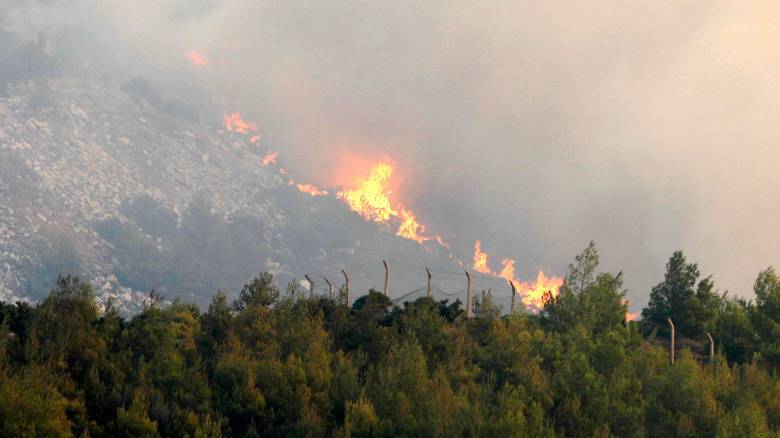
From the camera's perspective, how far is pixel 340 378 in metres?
58.5

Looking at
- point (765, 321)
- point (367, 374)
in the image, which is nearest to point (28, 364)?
point (367, 374)

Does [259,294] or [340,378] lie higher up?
[259,294]

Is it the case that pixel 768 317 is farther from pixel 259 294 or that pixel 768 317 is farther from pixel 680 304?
pixel 259 294

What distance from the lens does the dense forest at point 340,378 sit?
5175 centimetres

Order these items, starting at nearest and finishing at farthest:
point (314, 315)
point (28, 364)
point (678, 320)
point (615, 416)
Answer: point (28, 364) < point (615, 416) < point (314, 315) < point (678, 320)

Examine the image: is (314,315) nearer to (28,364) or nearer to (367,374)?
(367,374)

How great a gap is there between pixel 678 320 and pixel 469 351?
36.1 metres

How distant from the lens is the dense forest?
51750 mm

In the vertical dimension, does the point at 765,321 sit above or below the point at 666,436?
above

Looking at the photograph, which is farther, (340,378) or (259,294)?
(259,294)

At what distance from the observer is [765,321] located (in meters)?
84.8

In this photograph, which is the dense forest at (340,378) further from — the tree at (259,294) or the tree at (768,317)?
the tree at (259,294)

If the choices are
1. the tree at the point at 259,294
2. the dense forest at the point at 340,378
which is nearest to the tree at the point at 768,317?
the dense forest at the point at 340,378

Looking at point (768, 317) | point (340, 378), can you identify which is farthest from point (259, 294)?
point (768, 317)
